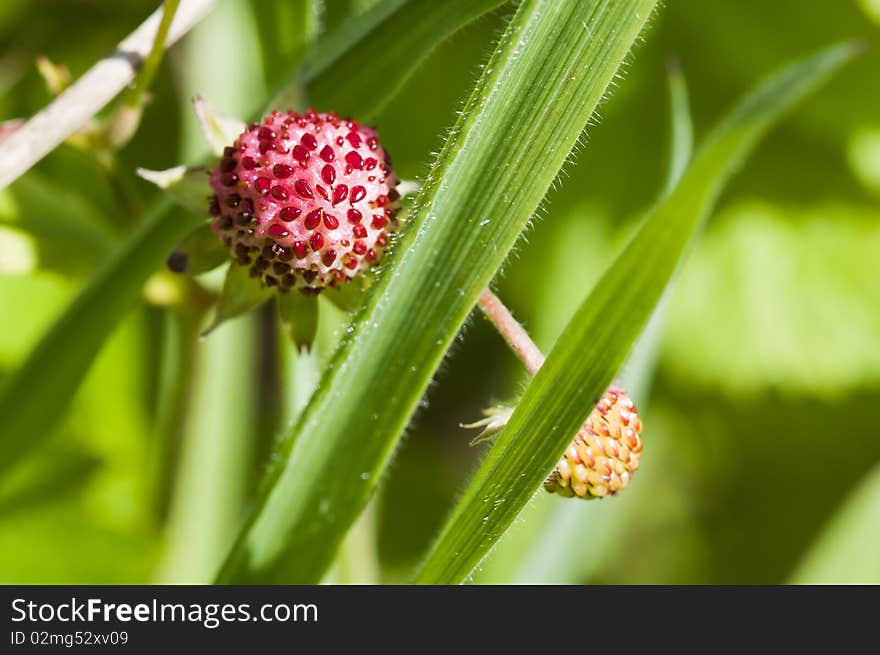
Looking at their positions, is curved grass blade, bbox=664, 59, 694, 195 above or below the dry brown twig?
below

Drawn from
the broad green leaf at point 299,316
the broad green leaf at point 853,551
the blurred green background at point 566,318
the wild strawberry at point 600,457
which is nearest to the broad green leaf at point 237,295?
the broad green leaf at point 299,316

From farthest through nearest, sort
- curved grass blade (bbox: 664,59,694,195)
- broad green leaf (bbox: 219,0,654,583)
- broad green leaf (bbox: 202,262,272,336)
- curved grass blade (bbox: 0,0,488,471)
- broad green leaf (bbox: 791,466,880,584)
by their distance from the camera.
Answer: broad green leaf (bbox: 791,466,880,584)
curved grass blade (bbox: 664,59,694,195)
curved grass blade (bbox: 0,0,488,471)
broad green leaf (bbox: 202,262,272,336)
broad green leaf (bbox: 219,0,654,583)

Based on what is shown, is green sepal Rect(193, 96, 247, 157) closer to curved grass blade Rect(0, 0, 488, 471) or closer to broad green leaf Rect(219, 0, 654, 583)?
curved grass blade Rect(0, 0, 488, 471)

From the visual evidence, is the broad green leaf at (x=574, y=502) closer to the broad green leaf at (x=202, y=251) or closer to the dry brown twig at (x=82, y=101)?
the broad green leaf at (x=202, y=251)

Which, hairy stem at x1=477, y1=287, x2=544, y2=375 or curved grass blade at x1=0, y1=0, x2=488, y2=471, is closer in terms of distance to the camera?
hairy stem at x1=477, y1=287, x2=544, y2=375

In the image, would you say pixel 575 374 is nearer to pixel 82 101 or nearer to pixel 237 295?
pixel 237 295

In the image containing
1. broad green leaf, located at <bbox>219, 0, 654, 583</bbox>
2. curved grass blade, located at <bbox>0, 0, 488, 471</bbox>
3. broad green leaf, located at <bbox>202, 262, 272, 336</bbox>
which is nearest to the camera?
broad green leaf, located at <bbox>219, 0, 654, 583</bbox>

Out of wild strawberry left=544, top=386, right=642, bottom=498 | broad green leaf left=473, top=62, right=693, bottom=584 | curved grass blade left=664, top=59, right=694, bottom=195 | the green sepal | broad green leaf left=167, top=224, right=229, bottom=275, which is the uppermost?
the green sepal

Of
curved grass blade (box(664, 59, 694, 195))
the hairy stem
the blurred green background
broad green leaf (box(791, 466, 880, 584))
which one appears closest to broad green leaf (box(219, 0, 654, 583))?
the hairy stem
